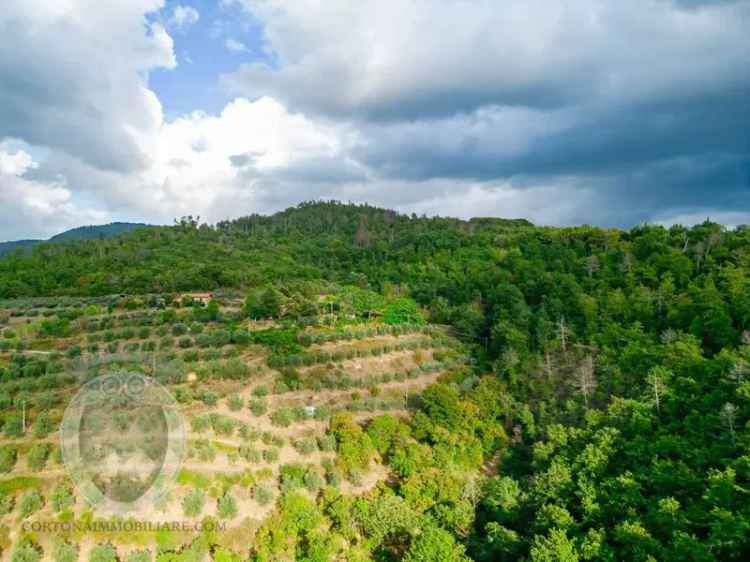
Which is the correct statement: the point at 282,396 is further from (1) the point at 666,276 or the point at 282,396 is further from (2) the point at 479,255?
(2) the point at 479,255

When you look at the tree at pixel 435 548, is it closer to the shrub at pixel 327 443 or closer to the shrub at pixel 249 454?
the shrub at pixel 327 443

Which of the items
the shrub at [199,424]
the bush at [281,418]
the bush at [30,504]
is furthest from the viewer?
the bush at [281,418]

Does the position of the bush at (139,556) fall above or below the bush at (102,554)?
below

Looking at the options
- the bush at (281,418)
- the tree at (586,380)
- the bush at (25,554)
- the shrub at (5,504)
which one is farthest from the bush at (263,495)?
the tree at (586,380)

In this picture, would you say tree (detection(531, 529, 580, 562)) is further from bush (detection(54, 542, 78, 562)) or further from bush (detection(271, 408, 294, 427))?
bush (detection(54, 542, 78, 562))

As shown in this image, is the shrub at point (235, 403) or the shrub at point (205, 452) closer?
the shrub at point (205, 452)

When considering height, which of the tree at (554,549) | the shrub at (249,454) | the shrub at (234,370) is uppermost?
the shrub at (234,370)
